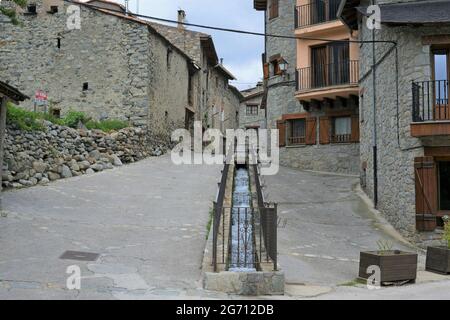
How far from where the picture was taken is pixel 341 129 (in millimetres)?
22766

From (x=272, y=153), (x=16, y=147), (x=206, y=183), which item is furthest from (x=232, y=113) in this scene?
(x=16, y=147)

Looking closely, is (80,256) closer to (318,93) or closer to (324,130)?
(318,93)

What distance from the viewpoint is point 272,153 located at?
1010 inches

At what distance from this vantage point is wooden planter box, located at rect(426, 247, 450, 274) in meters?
9.11

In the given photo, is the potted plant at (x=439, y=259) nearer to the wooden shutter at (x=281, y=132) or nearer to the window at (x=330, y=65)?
the window at (x=330, y=65)

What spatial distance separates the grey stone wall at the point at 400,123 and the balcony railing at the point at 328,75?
17.2ft

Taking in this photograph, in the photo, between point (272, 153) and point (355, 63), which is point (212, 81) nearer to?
point (272, 153)

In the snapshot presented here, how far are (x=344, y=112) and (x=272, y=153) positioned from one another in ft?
16.0

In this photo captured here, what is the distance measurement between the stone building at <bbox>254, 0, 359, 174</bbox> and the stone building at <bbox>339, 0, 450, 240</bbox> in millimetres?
7848

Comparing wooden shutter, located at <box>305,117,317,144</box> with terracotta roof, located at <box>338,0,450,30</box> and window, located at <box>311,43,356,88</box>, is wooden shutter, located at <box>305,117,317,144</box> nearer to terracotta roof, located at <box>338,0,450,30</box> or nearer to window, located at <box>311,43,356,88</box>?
window, located at <box>311,43,356,88</box>

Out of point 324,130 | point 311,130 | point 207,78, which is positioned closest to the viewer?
point 324,130

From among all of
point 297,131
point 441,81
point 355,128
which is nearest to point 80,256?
point 441,81

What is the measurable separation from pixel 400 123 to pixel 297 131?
12.0 meters

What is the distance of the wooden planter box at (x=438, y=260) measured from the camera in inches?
359
